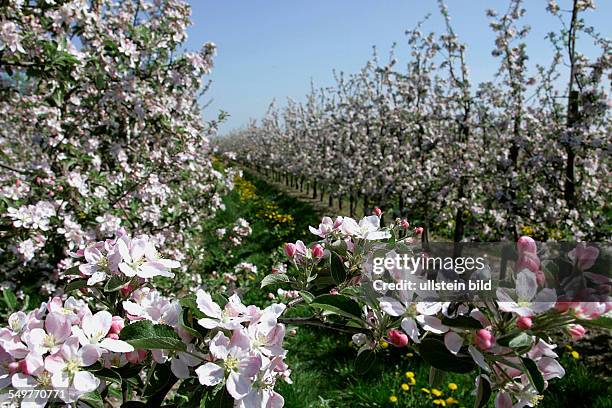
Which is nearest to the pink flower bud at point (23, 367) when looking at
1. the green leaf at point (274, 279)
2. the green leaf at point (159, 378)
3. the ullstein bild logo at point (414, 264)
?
the green leaf at point (159, 378)

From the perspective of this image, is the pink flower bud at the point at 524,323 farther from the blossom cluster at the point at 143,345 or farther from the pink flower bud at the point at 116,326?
the pink flower bud at the point at 116,326

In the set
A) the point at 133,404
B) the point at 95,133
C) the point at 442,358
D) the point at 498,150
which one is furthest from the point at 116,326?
the point at 498,150

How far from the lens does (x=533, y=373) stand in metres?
0.73

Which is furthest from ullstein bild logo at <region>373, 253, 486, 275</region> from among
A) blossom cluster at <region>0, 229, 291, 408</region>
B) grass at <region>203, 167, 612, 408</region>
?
grass at <region>203, 167, 612, 408</region>

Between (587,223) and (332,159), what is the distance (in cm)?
A: 809

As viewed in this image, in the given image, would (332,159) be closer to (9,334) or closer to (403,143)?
(403,143)

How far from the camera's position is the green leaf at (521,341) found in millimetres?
714

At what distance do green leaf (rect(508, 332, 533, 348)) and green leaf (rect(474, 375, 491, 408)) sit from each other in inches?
4.3

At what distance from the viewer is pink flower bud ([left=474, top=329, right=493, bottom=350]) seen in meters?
0.72

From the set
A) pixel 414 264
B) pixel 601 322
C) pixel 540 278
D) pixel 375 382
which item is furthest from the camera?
pixel 375 382

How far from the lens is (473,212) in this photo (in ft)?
17.5

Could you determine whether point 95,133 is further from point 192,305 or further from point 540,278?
point 540,278

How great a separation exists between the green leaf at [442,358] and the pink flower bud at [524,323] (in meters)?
0.11

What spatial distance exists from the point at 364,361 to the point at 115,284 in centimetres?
55
